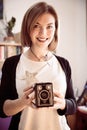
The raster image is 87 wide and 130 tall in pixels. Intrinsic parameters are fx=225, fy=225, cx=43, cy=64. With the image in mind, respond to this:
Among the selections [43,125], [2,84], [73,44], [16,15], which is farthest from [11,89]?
[73,44]

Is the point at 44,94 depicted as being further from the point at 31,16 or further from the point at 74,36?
the point at 74,36

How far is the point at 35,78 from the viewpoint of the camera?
0.92m

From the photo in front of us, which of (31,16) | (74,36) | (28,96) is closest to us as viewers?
(28,96)

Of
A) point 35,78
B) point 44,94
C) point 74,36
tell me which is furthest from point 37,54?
point 74,36

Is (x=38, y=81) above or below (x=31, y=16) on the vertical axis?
below

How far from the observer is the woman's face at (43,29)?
0.91m

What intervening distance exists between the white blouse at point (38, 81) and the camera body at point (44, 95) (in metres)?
0.08

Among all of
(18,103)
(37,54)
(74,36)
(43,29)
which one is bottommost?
(18,103)

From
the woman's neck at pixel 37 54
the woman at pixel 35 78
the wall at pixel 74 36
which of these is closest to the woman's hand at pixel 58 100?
the woman at pixel 35 78

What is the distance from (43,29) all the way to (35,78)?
20 cm

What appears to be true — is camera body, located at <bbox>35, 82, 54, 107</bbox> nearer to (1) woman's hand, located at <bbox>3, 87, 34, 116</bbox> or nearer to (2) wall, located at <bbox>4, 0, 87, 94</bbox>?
(1) woman's hand, located at <bbox>3, 87, 34, 116</bbox>

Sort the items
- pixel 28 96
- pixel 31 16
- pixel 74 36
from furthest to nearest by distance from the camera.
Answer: pixel 74 36 → pixel 31 16 → pixel 28 96

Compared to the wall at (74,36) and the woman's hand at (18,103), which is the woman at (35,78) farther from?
the wall at (74,36)

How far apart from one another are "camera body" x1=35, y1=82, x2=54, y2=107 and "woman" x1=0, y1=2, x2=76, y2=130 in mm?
54
